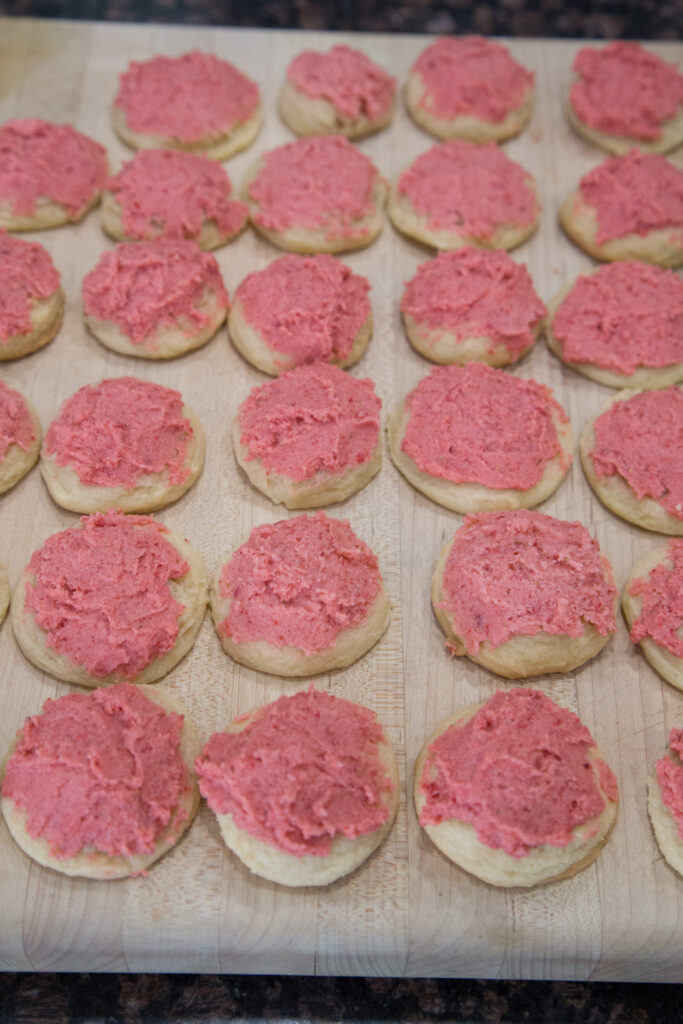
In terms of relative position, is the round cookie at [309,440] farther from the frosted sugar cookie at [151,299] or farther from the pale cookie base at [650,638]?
the pale cookie base at [650,638]

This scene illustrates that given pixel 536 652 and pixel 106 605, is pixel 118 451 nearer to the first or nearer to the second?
pixel 106 605

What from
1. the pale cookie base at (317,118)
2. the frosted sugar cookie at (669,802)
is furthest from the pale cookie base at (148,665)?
the pale cookie base at (317,118)

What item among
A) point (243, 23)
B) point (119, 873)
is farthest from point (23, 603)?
point (243, 23)

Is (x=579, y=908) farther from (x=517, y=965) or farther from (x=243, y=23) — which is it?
(x=243, y=23)

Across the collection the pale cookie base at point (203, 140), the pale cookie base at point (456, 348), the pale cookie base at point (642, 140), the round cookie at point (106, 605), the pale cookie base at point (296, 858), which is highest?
the pale cookie base at point (642, 140)

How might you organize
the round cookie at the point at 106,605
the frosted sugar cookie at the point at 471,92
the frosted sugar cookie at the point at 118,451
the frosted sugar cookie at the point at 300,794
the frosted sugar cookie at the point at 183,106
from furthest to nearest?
1. the frosted sugar cookie at the point at 471,92
2. the frosted sugar cookie at the point at 183,106
3. the frosted sugar cookie at the point at 118,451
4. the round cookie at the point at 106,605
5. the frosted sugar cookie at the point at 300,794
